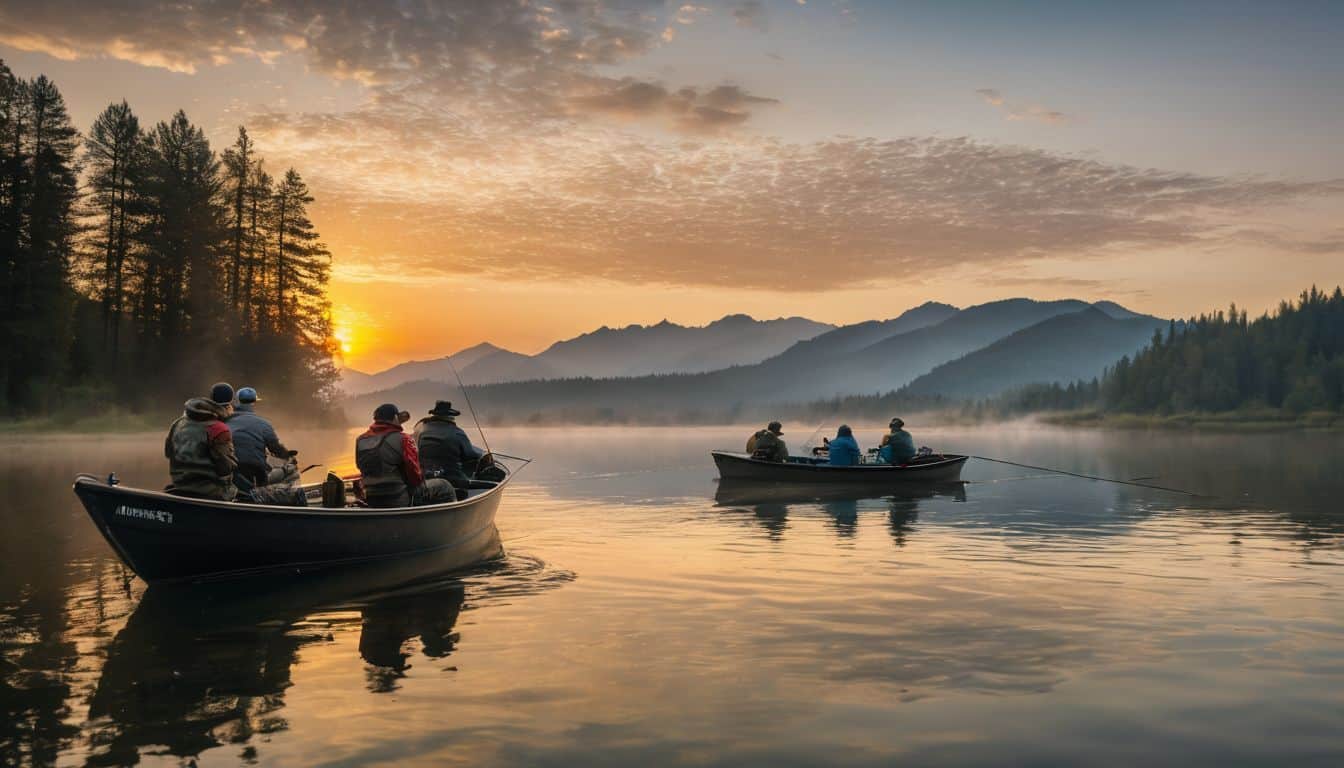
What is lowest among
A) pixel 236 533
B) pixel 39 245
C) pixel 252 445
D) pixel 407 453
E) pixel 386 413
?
pixel 236 533

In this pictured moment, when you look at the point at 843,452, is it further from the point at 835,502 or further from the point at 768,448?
the point at 835,502

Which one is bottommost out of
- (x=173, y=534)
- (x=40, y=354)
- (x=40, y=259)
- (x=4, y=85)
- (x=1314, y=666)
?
(x=1314, y=666)

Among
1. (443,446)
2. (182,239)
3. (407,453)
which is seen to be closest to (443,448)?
(443,446)

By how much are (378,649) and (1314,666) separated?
10.5 metres

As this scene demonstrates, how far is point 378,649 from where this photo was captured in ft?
37.6

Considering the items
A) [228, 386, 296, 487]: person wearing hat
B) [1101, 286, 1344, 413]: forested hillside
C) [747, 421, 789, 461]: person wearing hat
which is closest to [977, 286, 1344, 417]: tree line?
[1101, 286, 1344, 413]: forested hillside

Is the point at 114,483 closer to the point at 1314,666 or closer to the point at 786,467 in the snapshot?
the point at 1314,666

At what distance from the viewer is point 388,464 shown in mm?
17531

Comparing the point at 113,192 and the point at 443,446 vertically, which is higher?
the point at 113,192

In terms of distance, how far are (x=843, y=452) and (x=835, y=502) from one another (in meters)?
3.21

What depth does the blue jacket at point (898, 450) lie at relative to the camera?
3572 centimetres

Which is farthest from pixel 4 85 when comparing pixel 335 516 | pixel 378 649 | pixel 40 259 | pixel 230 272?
pixel 378 649

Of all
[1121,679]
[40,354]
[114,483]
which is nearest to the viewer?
[1121,679]

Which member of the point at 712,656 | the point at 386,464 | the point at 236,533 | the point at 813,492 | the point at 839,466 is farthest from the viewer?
the point at 813,492
